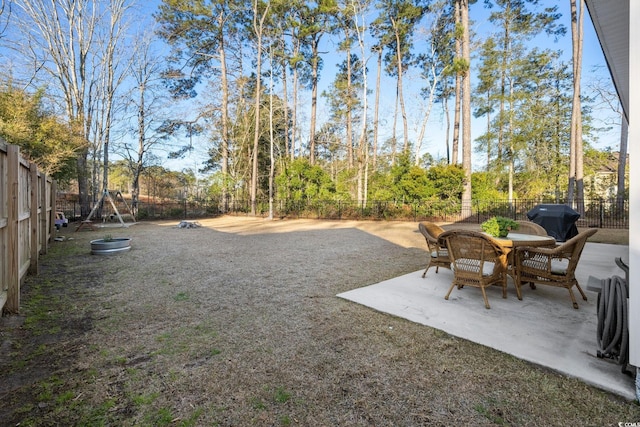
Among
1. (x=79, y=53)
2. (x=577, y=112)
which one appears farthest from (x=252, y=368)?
(x=79, y=53)

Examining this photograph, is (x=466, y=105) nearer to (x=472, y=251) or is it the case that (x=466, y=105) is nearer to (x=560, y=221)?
(x=560, y=221)

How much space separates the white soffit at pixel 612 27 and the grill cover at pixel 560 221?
4.17m

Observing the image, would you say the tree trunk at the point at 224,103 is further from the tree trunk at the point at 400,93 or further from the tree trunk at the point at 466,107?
the tree trunk at the point at 466,107

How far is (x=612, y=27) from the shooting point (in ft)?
9.04

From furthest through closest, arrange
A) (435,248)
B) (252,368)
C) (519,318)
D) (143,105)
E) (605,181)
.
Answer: (605,181) → (143,105) → (435,248) → (519,318) → (252,368)

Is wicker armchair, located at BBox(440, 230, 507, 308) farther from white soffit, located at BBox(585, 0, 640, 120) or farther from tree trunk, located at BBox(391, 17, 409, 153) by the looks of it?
tree trunk, located at BBox(391, 17, 409, 153)

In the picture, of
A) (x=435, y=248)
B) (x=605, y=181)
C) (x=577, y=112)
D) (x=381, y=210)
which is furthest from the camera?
(x=605, y=181)

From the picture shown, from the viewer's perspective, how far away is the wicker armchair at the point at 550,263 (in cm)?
298

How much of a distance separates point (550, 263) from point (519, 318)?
793mm

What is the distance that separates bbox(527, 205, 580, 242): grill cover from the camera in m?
7.03

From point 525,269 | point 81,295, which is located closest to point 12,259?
point 81,295

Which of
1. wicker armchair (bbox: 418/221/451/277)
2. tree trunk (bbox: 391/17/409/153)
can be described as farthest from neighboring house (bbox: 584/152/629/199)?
wicker armchair (bbox: 418/221/451/277)

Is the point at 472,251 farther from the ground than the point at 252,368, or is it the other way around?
the point at 472,251

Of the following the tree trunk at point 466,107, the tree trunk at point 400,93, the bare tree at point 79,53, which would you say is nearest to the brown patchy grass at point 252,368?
the tree trunk at point 466,107
